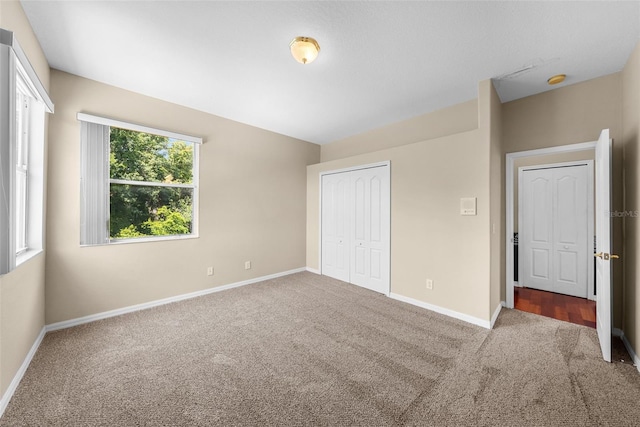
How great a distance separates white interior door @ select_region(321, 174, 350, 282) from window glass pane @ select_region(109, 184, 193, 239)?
230 cm

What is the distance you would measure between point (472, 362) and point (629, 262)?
5.98 feet

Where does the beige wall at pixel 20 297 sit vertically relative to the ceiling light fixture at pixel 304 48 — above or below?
below

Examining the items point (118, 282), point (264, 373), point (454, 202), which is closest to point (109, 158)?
point (118, 282)

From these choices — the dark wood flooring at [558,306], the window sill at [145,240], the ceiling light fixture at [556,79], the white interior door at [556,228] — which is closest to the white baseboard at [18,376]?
the window sill at [145,240]

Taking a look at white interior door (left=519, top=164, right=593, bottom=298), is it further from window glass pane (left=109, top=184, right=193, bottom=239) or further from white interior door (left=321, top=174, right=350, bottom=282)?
window glass pane (left=109, top=184, right=193, bottom=239)

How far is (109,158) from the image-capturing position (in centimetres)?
284

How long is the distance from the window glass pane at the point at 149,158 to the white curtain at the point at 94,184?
0.41 feet

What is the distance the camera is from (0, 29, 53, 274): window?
56.7 inches

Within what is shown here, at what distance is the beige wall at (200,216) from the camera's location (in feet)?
8.43

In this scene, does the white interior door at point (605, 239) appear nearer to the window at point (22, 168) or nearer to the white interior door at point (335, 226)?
the white interior door at point (335, 226)

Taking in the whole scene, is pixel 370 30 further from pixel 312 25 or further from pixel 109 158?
pixel 109 158

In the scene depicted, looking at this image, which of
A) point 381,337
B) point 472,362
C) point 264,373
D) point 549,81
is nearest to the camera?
point 264,373

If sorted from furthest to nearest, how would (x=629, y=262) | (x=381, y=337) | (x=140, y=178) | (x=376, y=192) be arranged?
(x=376, y=192), (x=140, y=178), (x=381, y=337), (x=629, y=262)

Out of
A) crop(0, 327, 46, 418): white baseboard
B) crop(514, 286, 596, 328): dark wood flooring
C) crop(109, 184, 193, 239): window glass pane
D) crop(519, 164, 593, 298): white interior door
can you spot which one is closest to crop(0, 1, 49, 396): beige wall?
crop(0, 327, 46, 418): white baseboard
